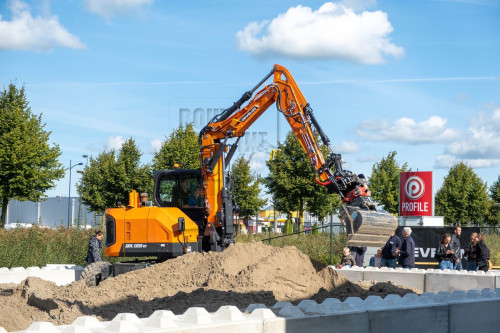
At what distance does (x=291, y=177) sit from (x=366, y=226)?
2950 cm

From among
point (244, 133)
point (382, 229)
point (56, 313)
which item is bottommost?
point (56, 313)

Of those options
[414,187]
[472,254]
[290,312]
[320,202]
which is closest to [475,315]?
[290,312]

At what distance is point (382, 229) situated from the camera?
11609mm

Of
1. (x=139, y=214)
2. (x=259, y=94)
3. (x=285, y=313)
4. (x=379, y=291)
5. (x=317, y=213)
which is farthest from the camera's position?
(x=317, y=213)

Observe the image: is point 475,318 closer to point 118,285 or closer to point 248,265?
point 248,265

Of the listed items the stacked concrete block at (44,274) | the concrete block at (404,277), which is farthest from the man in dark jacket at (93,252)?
the concrete block at (404,277)

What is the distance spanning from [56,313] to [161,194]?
6.61 metres

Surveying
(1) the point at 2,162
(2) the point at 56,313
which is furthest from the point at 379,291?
(1) the point at 2,162

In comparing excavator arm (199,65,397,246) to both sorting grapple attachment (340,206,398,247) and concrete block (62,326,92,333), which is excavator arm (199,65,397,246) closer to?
sorting grapple attachment (340,206,398,247)

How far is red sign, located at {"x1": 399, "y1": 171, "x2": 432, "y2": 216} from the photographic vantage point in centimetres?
2852

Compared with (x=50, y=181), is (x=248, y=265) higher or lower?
lower

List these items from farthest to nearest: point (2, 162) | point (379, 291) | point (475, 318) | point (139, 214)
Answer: point (2, 162) → point (139, 214) → point (379, 291) → point (475, 318)

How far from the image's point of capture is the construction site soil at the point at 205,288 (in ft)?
30.3

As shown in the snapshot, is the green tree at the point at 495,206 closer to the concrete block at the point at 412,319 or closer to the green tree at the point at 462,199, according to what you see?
the green tree at the point at 462,199
